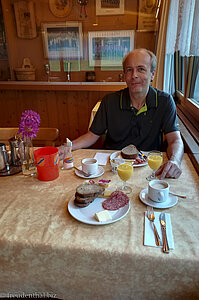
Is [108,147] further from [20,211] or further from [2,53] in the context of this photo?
[2,53]

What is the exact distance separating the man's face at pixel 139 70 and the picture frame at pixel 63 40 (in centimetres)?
195

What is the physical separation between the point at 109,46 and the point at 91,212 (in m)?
2.97

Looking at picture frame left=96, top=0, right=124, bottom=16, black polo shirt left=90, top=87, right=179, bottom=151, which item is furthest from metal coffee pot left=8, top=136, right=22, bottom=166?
Result: picture frame left=96, top=0, right=124, bottom=16

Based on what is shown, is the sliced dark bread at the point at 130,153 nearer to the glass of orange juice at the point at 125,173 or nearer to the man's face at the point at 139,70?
the glass of orange juice at the point at 125,173

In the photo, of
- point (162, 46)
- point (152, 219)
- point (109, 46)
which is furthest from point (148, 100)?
point (109, 46)

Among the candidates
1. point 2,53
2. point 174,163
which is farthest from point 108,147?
point 2,53

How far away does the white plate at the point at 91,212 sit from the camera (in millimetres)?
790

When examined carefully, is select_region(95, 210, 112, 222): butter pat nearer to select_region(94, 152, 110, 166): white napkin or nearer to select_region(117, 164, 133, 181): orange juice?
select_region(117, 164, 133, 181): orange juice

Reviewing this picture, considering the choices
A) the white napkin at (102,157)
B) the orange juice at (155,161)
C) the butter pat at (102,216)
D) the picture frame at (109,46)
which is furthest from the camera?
the picture frame at (109,46)

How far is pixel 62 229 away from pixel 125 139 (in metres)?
1.06

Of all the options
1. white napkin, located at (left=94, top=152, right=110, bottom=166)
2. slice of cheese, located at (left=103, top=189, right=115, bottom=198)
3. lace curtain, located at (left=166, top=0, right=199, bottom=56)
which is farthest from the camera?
lace curtain, located at (left=166, top=0, right=199, bottom=56)

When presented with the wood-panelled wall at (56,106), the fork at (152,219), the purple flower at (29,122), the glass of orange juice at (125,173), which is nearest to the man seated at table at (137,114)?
the purple flower at (29,122)

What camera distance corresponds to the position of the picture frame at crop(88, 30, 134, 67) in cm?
315

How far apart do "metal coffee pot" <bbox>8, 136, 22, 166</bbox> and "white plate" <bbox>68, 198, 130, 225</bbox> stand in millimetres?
536
